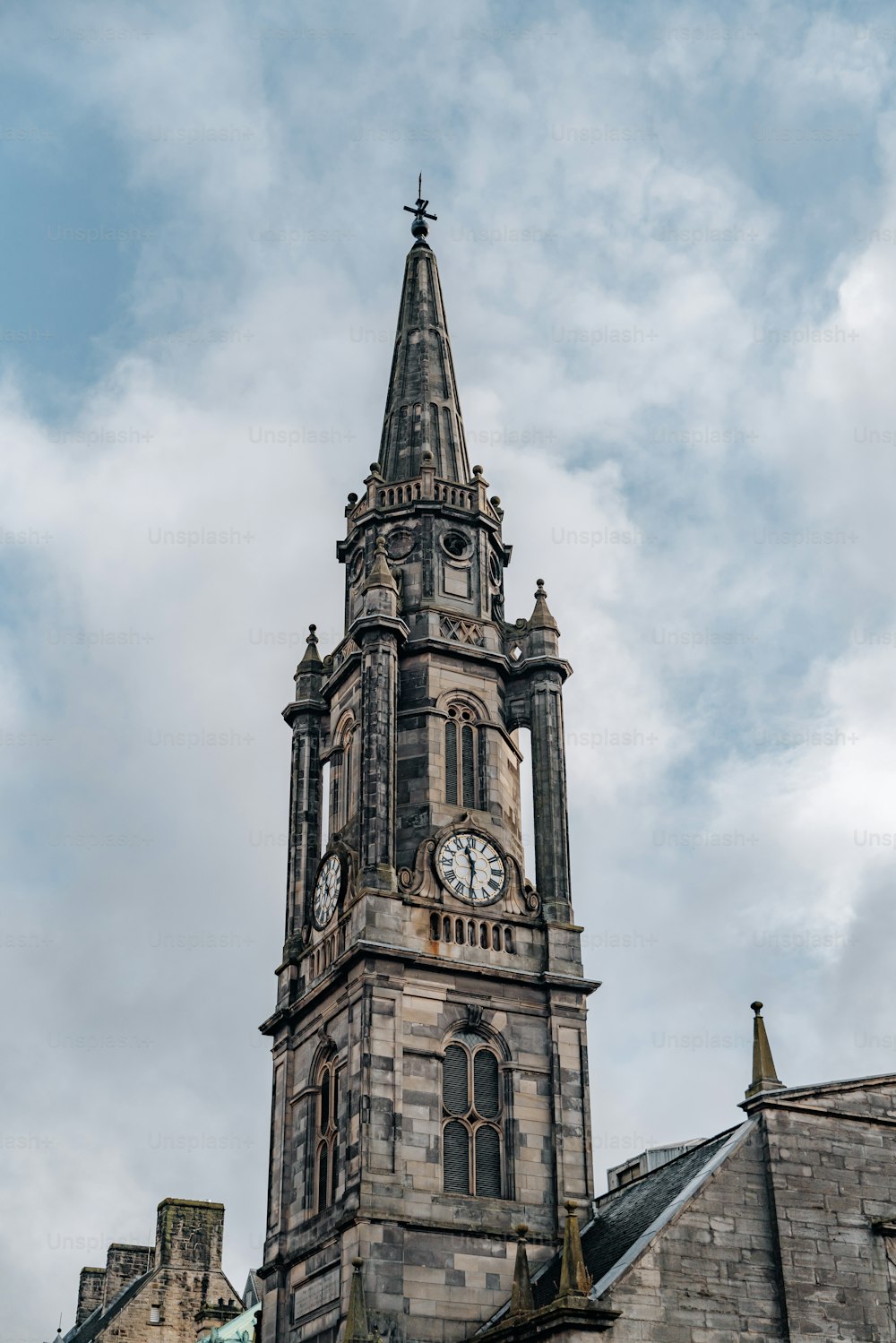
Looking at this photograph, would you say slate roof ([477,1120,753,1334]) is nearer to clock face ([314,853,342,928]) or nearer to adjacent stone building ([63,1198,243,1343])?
clock face ([314,853,342,928])

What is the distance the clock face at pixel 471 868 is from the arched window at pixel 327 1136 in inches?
222

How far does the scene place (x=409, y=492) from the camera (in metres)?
52.2

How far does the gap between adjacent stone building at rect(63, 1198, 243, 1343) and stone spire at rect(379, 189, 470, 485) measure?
3002 cm

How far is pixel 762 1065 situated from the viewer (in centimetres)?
3706

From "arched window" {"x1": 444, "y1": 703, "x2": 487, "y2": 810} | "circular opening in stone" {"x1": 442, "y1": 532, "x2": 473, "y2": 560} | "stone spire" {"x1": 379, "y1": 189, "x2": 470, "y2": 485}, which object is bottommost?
"arched window" {"x1": 444, "y1": 703, "x2": 487, "y2": 810}

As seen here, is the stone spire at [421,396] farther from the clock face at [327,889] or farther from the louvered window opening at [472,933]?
the louvered window opening at [472,933]

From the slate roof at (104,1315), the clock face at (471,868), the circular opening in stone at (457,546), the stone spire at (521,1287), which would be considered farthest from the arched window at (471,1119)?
the slate roof at (104,1315)

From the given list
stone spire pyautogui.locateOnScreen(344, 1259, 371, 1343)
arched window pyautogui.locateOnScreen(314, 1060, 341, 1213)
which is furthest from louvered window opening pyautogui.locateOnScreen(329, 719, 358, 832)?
stone spire pyautogui.locateOnScreen(344, 1259, 371, 1343)

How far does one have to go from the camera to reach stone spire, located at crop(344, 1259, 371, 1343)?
37031 mm

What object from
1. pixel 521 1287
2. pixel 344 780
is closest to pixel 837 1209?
pixel 521 1287

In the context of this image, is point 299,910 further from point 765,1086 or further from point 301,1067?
point 765,1086

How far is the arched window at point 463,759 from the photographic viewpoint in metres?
47.2

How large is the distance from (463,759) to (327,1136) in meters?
11.1

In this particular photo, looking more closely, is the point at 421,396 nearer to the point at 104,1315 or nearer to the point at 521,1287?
the point at 521,1287
